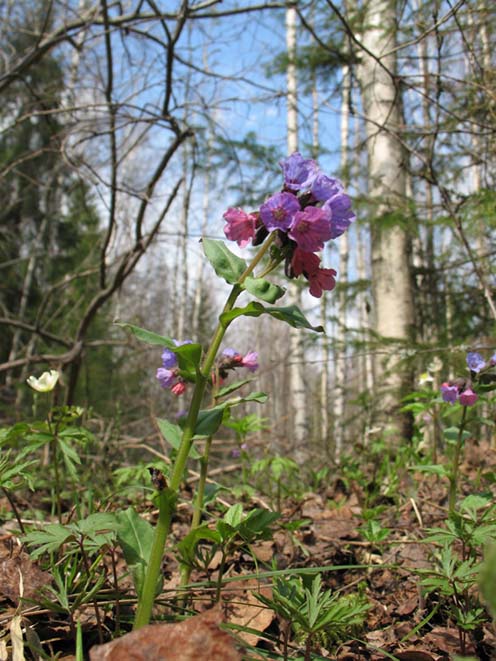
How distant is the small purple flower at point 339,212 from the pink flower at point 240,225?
0.19 m

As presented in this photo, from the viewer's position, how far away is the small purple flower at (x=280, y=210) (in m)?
1.02

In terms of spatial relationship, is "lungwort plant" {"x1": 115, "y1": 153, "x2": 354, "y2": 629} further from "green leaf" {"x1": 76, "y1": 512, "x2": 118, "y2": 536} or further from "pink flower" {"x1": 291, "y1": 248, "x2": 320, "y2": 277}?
"green leaf" {"x1": 76, "y1": 512, "x2": 118, "y2": 536}

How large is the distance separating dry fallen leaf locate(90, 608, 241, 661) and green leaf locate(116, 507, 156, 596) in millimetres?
180

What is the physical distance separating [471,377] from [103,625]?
4.55 feet

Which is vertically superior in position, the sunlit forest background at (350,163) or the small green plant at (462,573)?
the sunlit forest background at (350,163)

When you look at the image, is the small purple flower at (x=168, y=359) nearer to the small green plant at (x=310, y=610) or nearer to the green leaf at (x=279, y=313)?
the green leaf at (x=279, y=313)

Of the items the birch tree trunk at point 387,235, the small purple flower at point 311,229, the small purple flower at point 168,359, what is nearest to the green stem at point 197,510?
the small purple flower at point 168,359

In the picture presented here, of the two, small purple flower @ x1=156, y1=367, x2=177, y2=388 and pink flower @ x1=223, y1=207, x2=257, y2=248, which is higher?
pink flower @ x1=223, y1=207, x2=257, y2=248

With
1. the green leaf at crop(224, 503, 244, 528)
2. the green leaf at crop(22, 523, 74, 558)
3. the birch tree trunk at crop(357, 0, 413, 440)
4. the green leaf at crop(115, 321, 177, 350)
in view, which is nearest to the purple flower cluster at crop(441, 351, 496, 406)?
the green leaf at crop(224, 503, 244, 528)

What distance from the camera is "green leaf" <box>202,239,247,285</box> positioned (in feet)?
3.51

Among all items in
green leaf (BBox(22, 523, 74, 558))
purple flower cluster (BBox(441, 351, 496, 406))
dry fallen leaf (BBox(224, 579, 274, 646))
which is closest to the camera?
green leaf (BBox(22, 523, 74, 558))

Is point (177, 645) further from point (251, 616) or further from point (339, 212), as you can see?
point (339, 212)

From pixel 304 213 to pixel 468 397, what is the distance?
1.01m

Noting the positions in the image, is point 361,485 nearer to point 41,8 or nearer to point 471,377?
point 471,377
